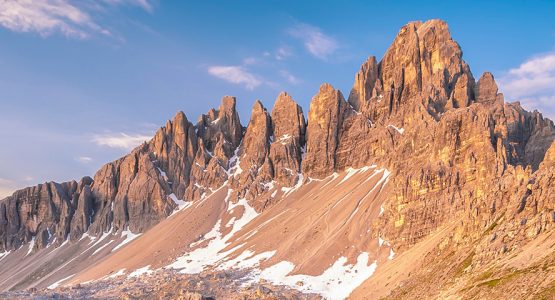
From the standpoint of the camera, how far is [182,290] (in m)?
130

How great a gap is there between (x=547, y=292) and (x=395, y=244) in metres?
75.6

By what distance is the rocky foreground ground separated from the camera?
129375mm

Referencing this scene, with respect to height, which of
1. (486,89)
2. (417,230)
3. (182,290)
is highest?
(486,89)

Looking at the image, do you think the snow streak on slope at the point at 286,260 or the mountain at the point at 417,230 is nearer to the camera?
the mountain at the point at 417,230

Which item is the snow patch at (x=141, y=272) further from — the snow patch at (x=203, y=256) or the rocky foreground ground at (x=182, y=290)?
the rocky foreground ground at (x=182, y=290)

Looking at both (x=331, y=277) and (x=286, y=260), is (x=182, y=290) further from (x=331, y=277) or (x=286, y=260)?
(x=286, y=260)

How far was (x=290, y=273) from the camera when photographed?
486 ft

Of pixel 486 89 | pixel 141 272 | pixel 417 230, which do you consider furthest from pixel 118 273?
pixel 486 89

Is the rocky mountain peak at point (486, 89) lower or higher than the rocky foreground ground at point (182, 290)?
higher

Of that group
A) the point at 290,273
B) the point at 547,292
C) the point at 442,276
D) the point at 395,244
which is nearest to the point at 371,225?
the point at 395,244

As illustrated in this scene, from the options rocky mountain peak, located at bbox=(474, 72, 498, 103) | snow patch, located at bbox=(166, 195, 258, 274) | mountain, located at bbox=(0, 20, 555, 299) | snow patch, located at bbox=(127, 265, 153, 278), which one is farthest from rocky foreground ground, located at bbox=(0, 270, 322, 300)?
rocky mountain peak, located at bbox=(474, 72, 498, 103)

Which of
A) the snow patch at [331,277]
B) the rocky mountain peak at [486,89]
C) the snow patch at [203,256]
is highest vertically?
the rocky mountain peak at [486,89]

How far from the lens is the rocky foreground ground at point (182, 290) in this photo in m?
129

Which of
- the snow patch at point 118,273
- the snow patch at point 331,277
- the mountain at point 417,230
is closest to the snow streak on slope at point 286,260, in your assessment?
the snow patch at point 331,277
